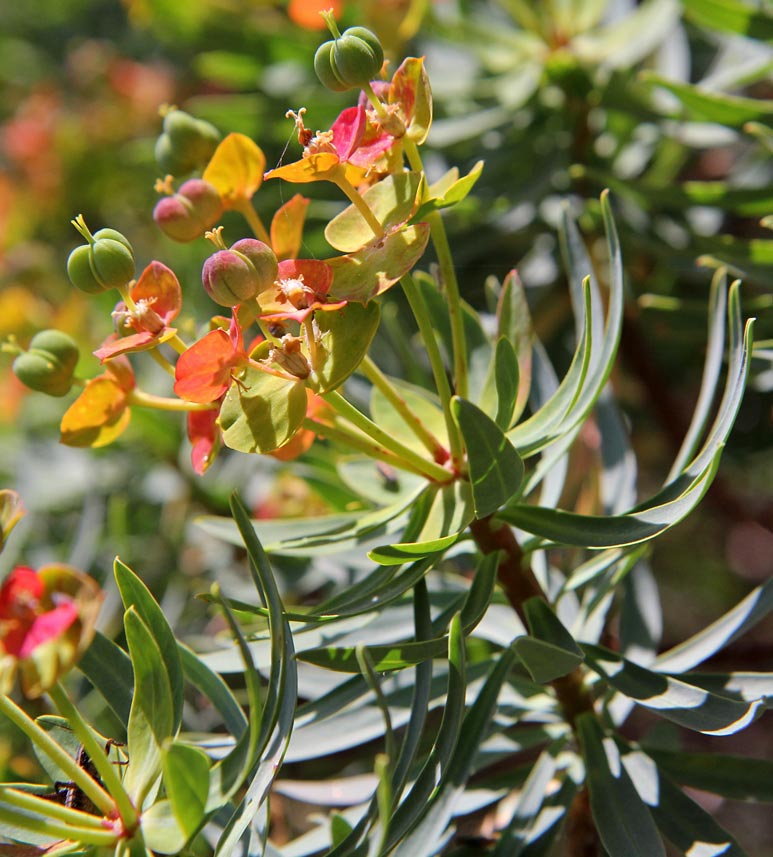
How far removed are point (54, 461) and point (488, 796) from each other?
3.71 ft

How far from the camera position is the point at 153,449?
5.48 feet

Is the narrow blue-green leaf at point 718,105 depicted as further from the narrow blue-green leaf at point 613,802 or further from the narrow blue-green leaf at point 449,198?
the narrow blue-green leaf at point 613,802

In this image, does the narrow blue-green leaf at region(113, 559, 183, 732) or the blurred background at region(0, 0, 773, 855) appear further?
the blurred background at region(0, 0, 773, 855)

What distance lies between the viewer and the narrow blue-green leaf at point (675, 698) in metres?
0.78

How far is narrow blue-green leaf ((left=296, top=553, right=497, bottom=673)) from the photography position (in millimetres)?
762

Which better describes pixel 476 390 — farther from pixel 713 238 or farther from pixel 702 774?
pixel 702 774

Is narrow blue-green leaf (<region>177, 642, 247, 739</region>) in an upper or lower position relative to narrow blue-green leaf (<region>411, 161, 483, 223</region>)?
lower

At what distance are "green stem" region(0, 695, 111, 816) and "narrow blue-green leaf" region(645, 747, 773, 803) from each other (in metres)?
0.57

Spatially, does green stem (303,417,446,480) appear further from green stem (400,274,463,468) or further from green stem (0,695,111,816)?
green stem (0,695,111,816)

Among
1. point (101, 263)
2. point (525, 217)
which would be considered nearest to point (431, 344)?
point (101, 263)

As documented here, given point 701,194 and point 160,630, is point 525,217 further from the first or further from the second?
point 160,630

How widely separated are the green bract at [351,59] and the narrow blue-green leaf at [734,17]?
594 millimetres

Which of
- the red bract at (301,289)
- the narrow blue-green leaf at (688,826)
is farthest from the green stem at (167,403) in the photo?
the narrow blue-green leaf at (688,826)

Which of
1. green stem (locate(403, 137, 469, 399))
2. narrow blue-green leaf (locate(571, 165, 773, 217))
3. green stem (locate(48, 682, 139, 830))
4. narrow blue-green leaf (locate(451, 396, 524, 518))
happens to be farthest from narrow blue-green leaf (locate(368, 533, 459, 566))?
narrow blue-green leaf (locate(571, 165, 773, 217))
